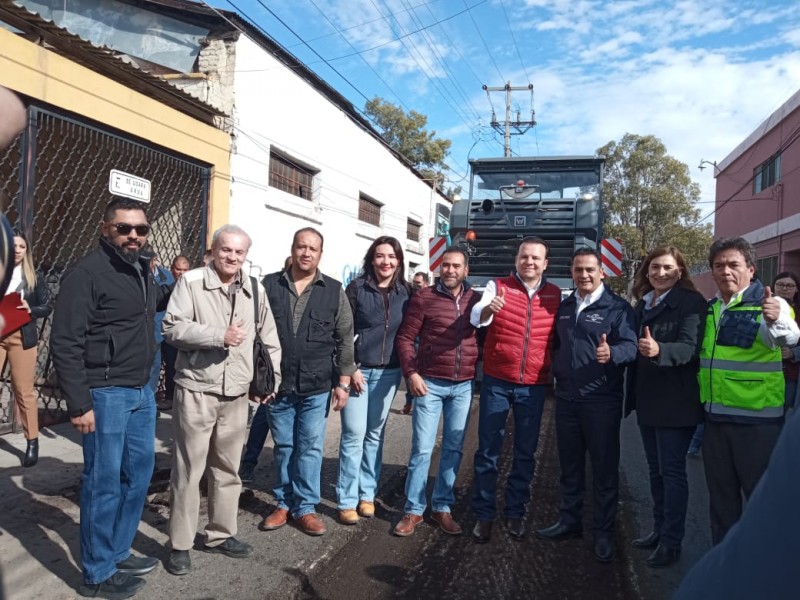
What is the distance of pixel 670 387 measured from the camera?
11.8 feet

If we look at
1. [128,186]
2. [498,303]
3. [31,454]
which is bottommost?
[31,454]

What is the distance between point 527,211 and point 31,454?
7.84 meters

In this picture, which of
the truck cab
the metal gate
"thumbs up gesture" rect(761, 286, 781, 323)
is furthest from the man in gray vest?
the truck cab

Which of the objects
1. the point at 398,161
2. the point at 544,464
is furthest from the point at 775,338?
the point at 398,161

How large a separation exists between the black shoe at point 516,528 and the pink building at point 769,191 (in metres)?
16.6

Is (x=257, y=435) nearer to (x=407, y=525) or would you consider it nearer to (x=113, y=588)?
(x=407, y=525)

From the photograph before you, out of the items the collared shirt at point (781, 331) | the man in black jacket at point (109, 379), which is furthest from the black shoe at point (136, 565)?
the collared shirt at point (781, 331)

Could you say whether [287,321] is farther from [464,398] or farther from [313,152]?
[313,152]

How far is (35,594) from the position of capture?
299 centimetres

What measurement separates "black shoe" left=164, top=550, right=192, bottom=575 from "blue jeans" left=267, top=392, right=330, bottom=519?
83cm

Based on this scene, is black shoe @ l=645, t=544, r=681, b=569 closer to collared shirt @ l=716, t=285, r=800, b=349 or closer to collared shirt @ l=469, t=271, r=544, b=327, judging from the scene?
collared shirt @ l=716, t=285, r=800, b=349

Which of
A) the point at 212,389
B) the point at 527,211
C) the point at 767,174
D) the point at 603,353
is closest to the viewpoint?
the point at 212,389

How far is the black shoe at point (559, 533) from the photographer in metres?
3.92

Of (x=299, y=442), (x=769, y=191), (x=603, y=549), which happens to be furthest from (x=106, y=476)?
(x=769, y=191)
